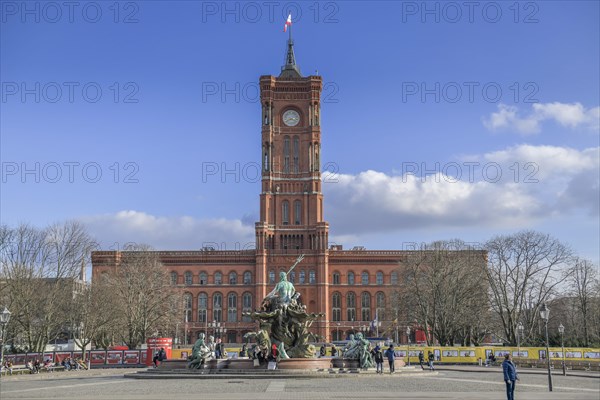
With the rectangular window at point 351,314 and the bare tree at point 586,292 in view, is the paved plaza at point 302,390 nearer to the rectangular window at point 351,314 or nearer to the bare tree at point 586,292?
the bare tree at point 586,292

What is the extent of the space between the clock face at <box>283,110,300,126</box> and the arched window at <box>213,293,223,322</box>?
31.5 meters

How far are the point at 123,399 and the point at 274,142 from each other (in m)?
90.3

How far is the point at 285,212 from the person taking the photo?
10900 centimetres

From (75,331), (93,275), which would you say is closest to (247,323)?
(93,275)

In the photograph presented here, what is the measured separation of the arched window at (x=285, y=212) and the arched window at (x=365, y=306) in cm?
1764

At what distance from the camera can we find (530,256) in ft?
205

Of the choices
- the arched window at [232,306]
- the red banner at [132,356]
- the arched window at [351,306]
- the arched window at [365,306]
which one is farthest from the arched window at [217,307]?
the red banner at [132,356]

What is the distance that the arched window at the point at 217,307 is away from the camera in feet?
356

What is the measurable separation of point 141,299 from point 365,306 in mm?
47683

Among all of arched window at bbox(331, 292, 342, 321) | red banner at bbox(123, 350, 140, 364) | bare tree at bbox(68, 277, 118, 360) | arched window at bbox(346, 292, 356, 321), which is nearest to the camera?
red banner at bbox(123, 350, 140, 364)

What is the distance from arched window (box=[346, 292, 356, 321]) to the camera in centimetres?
10888

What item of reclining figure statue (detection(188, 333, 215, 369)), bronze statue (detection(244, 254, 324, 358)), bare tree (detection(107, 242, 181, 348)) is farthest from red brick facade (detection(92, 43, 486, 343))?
reclining figure statue (detection(188, 333, 215, 369))

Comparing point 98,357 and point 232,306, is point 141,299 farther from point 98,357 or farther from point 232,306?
point 232,306

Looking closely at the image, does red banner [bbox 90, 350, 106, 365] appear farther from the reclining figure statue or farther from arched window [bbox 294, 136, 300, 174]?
arched window [bbox 294, 136, 300, 174]
